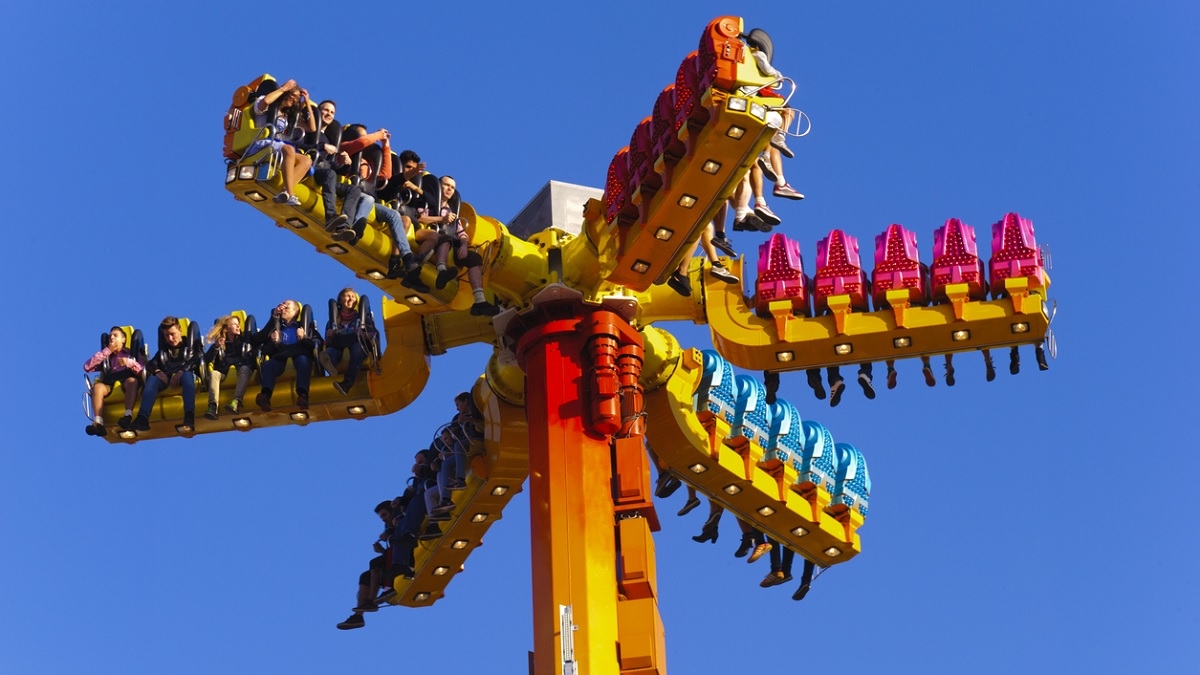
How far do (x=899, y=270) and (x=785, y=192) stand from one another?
9.32 ft

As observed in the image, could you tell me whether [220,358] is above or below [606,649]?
above

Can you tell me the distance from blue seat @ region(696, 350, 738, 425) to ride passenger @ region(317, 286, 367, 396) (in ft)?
14.7

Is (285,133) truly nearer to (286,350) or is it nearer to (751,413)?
(286,350)

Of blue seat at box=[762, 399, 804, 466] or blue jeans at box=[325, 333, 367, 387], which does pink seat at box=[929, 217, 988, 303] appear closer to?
blue seat at box=[762, 399, 804, 466]

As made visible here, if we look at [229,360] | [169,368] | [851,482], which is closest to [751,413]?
[851,482]

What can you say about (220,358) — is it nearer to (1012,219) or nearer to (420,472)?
(420,472)

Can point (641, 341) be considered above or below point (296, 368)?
below

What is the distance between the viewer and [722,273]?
33844 mm

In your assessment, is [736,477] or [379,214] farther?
[736,477]

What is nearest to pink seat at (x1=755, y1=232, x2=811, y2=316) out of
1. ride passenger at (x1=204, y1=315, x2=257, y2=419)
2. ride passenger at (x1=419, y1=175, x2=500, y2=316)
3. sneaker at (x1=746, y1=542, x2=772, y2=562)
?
ride passenger at (x1=419, y1=175, x2=500, y2=316)

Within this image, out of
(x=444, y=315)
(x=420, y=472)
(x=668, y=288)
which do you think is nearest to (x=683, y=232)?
(x=668, y=288)

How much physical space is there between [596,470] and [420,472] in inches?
210

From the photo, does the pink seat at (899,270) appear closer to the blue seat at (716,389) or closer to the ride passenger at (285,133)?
the blue seat at (716,389)

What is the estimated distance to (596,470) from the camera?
109 ft
